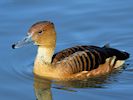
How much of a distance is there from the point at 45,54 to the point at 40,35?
0.37 metres

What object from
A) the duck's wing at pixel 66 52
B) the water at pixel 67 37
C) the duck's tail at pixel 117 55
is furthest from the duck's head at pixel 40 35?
the duck's tail at pixel 117 55

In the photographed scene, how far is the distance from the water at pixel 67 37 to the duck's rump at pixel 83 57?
10.8 inches

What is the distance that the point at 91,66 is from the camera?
10914 mm

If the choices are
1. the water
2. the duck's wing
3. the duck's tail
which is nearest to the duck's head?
the duck's wing

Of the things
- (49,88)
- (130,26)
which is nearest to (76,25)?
(130,26)

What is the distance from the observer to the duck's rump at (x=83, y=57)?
10.7 meters

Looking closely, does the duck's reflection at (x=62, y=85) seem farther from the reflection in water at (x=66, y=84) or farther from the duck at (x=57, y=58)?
the duck at (x=57, y=58)

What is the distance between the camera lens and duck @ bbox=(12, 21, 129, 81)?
1066 centimetres

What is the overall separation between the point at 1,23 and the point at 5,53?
127 centimetres

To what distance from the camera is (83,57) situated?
35.5 feet

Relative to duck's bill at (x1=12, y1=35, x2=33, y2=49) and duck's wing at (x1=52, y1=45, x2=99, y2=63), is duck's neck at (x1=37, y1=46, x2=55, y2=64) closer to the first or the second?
duck's wing at (x1=52, y1=45, x2=99, y2=63)

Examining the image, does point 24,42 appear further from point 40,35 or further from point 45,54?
point 45,54

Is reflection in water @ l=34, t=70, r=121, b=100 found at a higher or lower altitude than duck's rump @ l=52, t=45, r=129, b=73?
lower

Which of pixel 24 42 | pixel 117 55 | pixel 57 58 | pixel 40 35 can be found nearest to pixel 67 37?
pixel 117 55
